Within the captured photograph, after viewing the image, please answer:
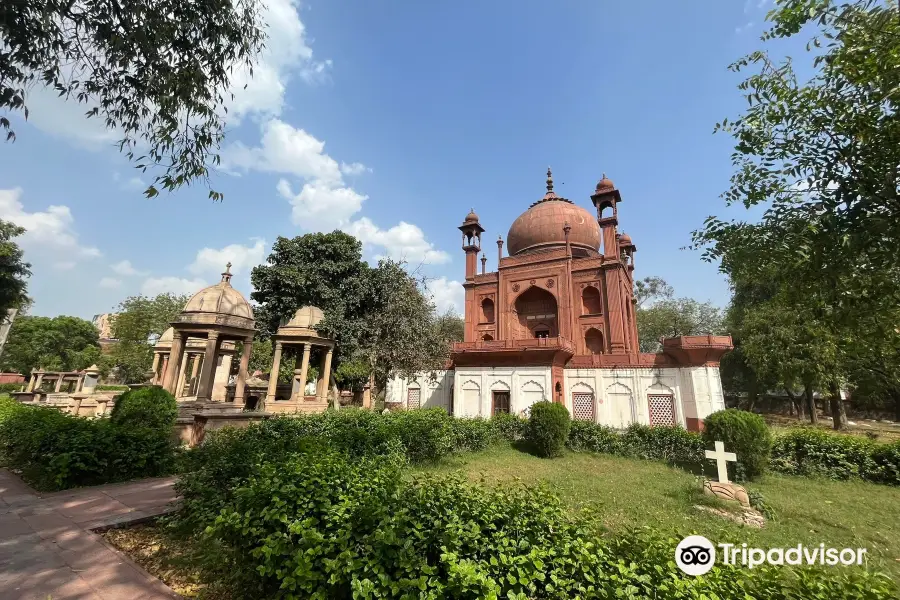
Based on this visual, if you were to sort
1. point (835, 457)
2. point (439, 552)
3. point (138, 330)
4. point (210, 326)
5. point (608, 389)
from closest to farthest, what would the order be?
point (439, 552)
point (835, 457)
point (210, 326)
point (608, 389)
point (138, 330)

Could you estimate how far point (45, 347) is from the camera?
39.8 metres

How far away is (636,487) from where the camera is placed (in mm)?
8859

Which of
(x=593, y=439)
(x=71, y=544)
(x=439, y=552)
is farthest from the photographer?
(x=593, y=439)

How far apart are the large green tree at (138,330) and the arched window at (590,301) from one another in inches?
1248

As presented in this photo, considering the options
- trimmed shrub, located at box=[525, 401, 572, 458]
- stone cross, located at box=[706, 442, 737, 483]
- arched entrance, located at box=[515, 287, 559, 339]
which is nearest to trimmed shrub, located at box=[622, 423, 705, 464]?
trimmed shrub, located at box=[525, 401, 572, 458]

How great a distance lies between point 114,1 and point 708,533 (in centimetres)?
1065

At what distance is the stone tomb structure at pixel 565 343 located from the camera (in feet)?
54.7

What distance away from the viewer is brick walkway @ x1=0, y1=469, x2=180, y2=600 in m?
3.35

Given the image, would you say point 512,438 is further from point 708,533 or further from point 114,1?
point 114,1

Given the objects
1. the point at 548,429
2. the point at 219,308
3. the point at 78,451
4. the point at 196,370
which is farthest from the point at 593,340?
the point at 196,370

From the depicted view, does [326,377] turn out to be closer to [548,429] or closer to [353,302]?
[353,302]

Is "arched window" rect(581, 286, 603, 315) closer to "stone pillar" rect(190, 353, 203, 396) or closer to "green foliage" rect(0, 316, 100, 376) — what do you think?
"stone pillar" rect(190, 353, 203, 396)

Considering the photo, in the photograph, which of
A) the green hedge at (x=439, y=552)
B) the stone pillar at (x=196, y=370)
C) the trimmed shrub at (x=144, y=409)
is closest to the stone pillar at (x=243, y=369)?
the trimmed shrub at (x=144, y=409)

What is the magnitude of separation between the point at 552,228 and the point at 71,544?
25.2 metres
